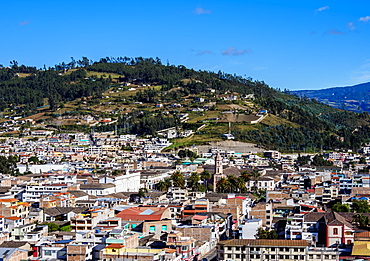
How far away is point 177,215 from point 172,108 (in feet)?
237

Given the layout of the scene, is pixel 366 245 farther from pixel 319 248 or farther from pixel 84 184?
pixel 84 184

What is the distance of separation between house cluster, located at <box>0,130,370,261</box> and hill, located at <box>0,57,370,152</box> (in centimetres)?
1912

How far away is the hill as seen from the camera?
96875mm

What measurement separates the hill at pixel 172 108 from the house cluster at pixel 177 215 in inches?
753

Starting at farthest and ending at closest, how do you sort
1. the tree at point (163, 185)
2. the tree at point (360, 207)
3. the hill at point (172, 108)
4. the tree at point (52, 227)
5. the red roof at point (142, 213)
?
the hill at point (172, 108) → the tree at point (163, 185) → the tree at point (360, 207) → the red roof at point (142, 213) → the tree at point (52, 227)

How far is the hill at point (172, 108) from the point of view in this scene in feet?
318

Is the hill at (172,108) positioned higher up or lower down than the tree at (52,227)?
higher up

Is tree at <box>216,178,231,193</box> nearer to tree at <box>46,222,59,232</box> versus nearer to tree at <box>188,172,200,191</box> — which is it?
tree at <box>188,172,200,191</box>

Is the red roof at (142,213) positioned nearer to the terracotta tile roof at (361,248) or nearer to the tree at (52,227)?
the tree at (52,227)

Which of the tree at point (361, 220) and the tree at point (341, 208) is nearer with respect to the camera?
the tree at point (361, 220)

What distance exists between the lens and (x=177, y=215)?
41906 millimetres

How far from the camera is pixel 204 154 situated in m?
84.6

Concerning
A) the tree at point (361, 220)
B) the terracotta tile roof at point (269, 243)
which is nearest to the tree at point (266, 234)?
the terracotta tile roof at point (269, 243)

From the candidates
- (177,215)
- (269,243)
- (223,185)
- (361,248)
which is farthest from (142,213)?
(223,185)
